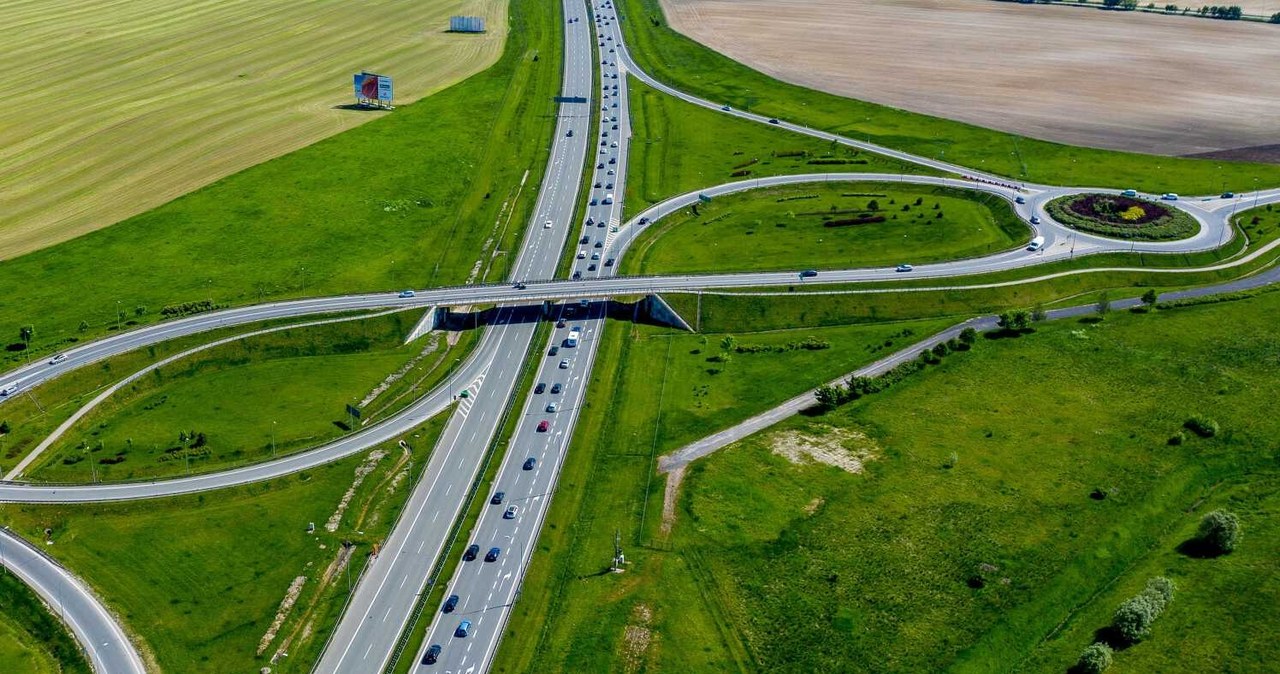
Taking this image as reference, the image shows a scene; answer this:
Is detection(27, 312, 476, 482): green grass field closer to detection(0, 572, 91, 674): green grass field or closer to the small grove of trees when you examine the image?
detection(0, 572, 91, 674): green grass field

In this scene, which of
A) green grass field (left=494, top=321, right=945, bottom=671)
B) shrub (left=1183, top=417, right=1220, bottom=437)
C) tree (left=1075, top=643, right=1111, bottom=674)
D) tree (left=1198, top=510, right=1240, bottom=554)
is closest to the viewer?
tree (left=1075, top=643, right=1111, bottom=674)

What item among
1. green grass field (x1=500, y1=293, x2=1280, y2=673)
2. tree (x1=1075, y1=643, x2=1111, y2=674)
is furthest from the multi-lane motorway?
tree (x1=1075, y1=643, x2=1111, y2=674)

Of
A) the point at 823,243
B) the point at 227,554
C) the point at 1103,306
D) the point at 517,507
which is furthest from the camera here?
the point at 823,243

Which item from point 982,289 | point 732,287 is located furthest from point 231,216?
→ point 982,289

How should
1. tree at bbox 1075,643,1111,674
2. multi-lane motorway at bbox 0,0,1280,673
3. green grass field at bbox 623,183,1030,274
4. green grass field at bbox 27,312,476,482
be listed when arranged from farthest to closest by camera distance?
1. green grass field at bbox 623,183,1030,274
2. green grass field at bbox 27,312,476,482
3. multi-lane motorway at bbox 0,0,1280,673
4. tree at bbox 1075,643,1111,674

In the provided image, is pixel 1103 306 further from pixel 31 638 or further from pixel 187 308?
pixel 31 638

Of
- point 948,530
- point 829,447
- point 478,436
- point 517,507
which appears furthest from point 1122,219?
point 517,507

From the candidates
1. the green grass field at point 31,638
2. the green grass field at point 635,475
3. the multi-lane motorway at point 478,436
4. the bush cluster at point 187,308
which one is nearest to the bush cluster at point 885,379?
the green grass field at point 635,475
